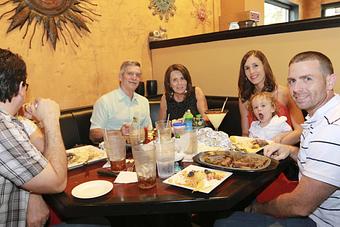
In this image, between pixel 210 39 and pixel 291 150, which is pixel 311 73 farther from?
pixel 210 39

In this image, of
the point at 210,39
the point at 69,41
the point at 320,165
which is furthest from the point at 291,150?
the point at 69,41

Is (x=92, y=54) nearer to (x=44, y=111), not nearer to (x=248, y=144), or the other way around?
(x=44, y=111)

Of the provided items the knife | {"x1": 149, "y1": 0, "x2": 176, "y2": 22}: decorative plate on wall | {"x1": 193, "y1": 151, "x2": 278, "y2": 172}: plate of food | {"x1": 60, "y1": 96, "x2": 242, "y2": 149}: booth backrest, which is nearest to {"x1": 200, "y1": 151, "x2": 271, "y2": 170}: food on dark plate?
{"x1": 193, "y1": 151, "x2": 278, "y2": 172}: plate of food

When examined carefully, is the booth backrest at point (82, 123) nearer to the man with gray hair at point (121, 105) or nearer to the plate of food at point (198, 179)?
the man with gray hair at point (121, 105)

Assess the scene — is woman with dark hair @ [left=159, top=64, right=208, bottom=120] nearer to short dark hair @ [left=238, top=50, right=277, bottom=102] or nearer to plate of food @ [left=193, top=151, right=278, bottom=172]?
short dark hair @ [left=238, top=50, right=277, bottom=102]

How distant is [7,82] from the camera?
1146 millimetres

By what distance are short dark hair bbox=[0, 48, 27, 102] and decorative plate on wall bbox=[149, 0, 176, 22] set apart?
9.19 feet

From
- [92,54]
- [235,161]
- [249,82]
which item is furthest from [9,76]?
[92,54]

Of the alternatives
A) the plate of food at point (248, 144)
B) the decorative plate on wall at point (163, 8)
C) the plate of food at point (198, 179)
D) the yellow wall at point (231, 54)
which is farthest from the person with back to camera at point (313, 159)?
the decorative plate on wall at point (163, 8)

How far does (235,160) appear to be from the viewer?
4.35ft

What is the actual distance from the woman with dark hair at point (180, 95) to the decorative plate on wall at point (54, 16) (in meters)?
1.13

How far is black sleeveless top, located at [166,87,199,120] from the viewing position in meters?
2.69

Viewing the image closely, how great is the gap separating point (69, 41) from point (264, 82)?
1996 mm

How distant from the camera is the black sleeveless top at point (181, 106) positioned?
2.69 m
